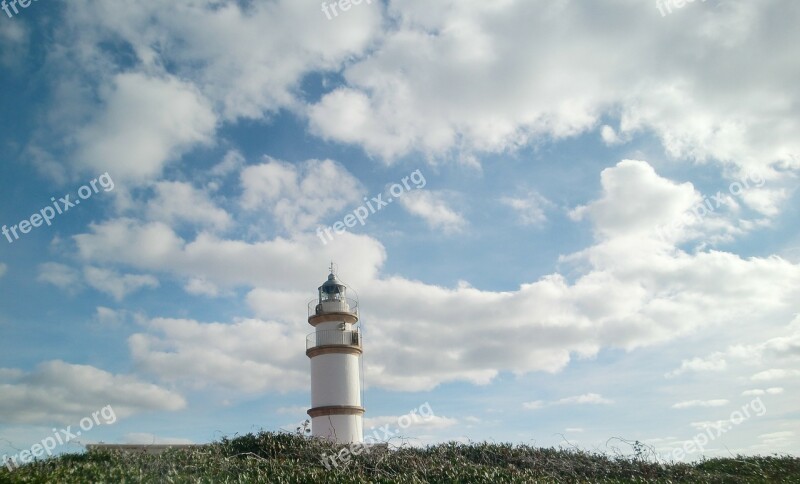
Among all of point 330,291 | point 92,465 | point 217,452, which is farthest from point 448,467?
point 330,291

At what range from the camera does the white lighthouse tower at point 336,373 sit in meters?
24.6

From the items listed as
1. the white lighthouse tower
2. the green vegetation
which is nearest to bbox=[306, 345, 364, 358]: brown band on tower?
the white lighthouse tower

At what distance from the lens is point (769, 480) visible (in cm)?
1939

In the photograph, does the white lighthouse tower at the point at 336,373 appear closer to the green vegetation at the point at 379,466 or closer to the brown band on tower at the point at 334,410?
the brown band on tower at the point at 334,410

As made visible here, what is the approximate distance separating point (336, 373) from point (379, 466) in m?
8.42

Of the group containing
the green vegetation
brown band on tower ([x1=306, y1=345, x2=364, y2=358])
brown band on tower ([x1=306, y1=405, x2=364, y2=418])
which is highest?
brown band on tower ([x1=306, y1=345, x2=364, y2=358])

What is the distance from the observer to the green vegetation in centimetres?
1420

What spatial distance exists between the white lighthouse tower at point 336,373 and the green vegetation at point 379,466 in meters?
4.54

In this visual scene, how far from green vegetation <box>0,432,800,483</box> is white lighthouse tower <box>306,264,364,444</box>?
4.54 meters

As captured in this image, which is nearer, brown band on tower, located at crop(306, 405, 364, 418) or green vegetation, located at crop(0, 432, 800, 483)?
green vegetation, located at crop(0, 432, 800, 483)

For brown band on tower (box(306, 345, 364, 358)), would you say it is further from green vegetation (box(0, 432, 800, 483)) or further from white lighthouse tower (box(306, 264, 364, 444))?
green vegetation (box(0, 432, 800, 483))

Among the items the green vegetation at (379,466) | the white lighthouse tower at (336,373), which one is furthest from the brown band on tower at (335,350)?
the green vegetation at (379,466)

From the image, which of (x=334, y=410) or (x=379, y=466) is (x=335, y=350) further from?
(x=379, y=466)

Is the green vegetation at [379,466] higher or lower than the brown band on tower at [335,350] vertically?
lower
